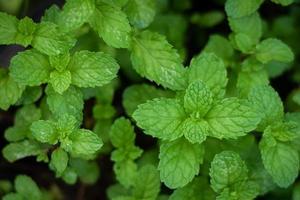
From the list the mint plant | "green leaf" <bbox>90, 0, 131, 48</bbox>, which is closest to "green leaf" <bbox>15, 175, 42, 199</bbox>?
the mint plant

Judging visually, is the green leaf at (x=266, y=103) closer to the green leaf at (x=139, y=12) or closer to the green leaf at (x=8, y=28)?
the green leaf at (x=139, y=12)

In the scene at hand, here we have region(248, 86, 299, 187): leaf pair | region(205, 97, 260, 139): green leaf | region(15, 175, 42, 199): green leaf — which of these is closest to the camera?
region(205, 97, 260, 139): green leaf

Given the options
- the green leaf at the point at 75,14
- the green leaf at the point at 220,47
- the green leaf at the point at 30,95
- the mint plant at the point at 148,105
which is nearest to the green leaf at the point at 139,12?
the mint plant at the point at 148,105

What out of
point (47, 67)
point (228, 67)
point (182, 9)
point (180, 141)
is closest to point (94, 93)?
point (47, 67)

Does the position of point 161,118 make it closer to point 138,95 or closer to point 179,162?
point 179,162

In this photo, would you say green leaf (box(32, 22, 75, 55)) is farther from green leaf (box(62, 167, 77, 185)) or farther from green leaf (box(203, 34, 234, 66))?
green leaf (box(203, 34, 234, 66))

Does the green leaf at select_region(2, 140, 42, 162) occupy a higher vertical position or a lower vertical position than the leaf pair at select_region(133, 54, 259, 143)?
lower

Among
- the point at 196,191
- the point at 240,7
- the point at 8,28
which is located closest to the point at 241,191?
the point at 196,191

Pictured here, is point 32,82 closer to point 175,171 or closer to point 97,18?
point 97,18
